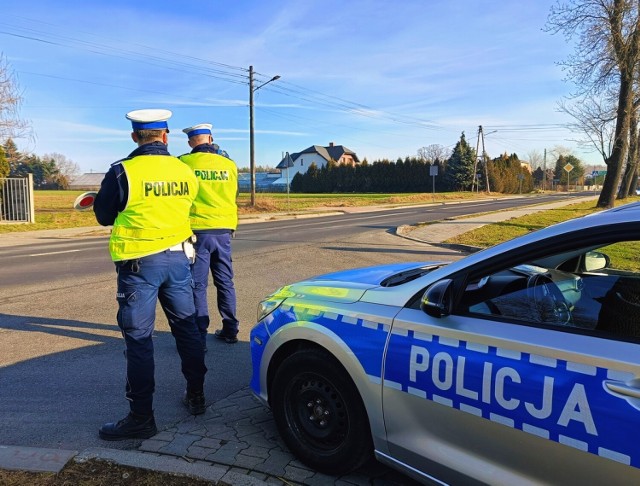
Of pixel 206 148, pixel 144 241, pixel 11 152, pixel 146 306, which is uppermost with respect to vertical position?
pixel 11 152

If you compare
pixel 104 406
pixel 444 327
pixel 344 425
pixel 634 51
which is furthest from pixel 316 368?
pixel 634 51

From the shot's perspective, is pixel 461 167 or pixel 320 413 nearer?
pixel 320 413

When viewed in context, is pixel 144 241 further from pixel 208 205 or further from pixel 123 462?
pixel 208 205

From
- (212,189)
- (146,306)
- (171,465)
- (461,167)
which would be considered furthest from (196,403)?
(461,167)

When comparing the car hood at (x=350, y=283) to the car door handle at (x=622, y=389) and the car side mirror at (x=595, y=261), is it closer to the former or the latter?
the car side mirror at (x=595, y=261)

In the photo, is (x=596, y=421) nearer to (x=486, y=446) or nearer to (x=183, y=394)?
(x=486, y=446)

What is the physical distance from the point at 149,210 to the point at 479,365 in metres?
2.15

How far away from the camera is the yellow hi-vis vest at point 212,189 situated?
4.40 metres

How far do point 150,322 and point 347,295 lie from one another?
1.34 m

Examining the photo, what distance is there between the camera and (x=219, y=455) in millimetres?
2869

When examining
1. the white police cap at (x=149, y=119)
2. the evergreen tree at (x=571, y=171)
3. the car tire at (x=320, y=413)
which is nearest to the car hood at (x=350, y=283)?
the car tire at (x=320, y=413)

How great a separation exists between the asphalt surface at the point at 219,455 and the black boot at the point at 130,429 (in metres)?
0.05

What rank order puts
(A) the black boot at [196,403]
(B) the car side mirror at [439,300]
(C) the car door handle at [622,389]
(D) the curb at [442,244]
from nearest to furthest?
(C) the car door handle at [622,389] → (B) the car side mirror at [439,300] → (A) the black boot at [196,403] → (D) the curb at [442,244]

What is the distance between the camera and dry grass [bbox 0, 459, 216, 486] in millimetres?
2537
